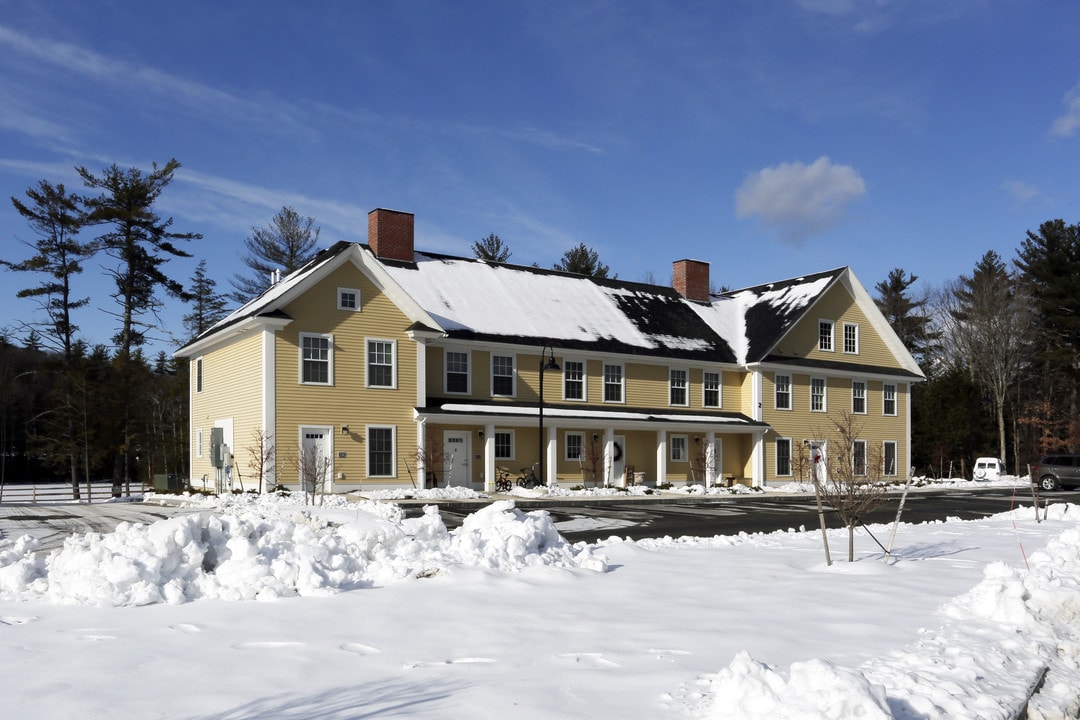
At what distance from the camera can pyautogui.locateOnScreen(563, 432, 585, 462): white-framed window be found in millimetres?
35812

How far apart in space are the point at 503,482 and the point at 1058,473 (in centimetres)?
2597

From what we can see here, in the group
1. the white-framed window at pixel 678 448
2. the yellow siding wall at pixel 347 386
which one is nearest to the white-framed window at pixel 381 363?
the yellow siding wall at pixel 347 386

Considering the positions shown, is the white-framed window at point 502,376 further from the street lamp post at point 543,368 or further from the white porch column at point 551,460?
the white porch column at point 551,460

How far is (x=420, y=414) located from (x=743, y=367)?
15.8 meters

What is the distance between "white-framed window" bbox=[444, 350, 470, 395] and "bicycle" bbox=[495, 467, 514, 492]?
3.12 metres

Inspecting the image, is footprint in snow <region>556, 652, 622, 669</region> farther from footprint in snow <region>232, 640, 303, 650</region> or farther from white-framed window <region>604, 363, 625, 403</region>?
white-framed window <region>604, 363, 625, 403</region>

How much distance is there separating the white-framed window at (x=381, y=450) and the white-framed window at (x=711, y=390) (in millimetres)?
14686

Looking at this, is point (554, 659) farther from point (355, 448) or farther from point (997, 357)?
point (997, 357)

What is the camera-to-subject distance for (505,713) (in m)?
6.00

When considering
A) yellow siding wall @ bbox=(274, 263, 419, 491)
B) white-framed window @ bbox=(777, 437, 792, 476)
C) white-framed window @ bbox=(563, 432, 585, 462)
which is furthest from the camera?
white-framed window @ bbox=(777, 437, 792, 476)

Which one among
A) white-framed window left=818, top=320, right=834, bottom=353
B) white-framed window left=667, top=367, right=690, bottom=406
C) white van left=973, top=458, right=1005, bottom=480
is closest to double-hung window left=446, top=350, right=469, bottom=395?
white-framed window left=667, top=367, right=690, bottom=406

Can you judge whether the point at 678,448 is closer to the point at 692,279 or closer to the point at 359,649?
the point at 692,279

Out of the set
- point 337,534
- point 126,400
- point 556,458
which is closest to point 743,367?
point 556,458

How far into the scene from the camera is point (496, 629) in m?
8.41
